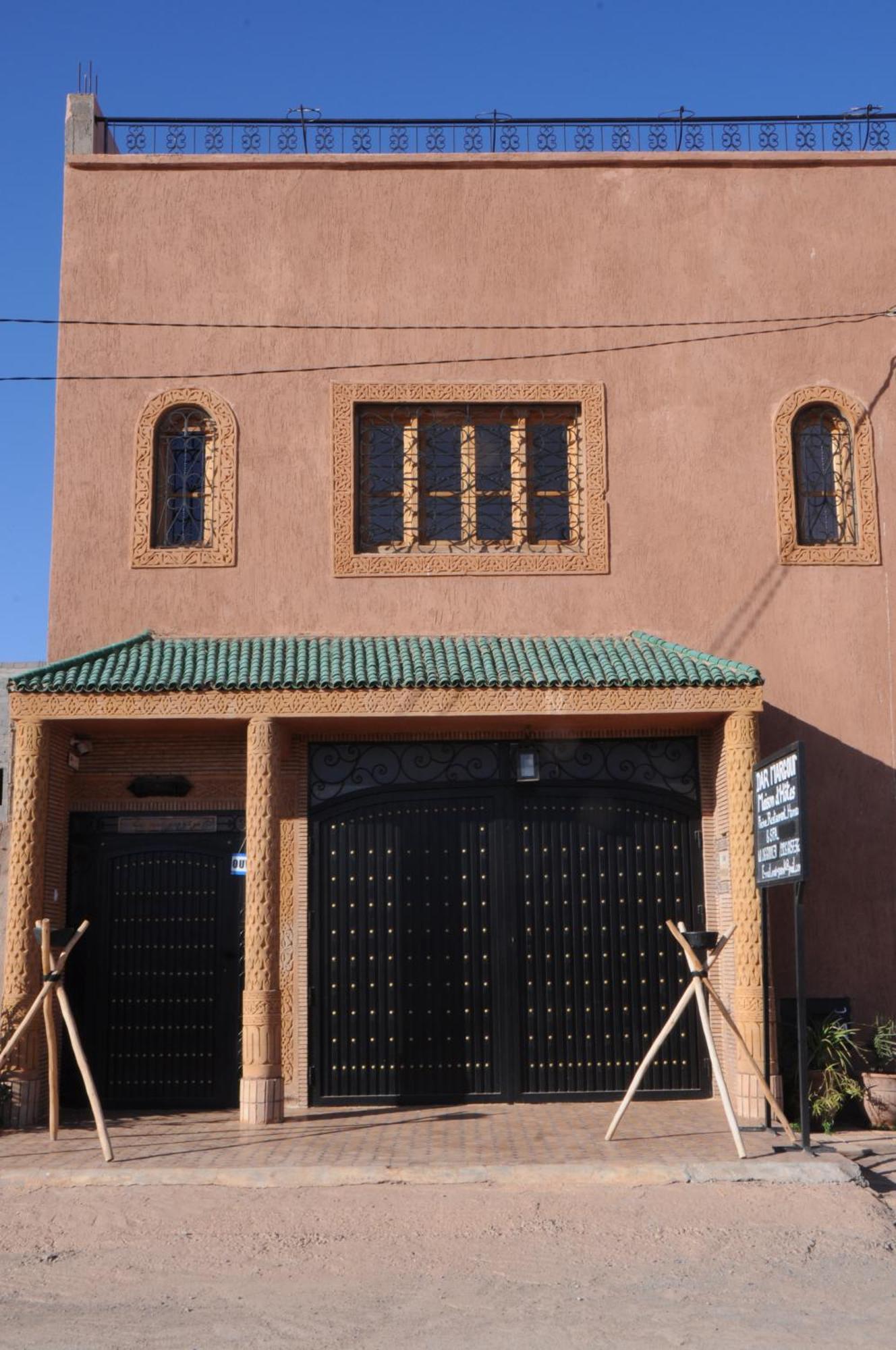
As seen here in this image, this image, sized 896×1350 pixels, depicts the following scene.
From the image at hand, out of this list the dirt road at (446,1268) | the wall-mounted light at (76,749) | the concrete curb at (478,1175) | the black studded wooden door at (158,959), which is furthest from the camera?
the wall-mounted light at (76,749)

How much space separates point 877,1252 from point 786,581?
6538 millimetres

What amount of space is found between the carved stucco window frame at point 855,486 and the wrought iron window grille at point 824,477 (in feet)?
0.21

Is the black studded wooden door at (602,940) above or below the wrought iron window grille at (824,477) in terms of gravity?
below

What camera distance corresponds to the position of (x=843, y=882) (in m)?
12.9

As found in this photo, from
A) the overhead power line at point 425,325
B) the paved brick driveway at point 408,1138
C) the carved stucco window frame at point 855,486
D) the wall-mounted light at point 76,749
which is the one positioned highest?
the overhead power line at point 425,325

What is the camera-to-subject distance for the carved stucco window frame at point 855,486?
13.4 m

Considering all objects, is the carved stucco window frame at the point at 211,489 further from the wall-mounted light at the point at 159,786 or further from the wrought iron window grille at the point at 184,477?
the wall-mounted light at the point at 159,786

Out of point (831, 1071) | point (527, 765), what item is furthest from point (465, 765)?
point (831, 1071)

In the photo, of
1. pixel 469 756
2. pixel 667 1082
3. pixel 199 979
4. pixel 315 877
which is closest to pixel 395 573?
pixel 469 756

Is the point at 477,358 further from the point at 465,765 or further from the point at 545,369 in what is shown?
the point at 465,765

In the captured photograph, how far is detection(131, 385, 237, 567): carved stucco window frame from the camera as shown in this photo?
43.5 feet

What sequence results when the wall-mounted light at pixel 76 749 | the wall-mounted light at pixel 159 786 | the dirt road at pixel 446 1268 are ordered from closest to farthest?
the dirt road at pixel 446 1268
the wall-mounted light at pixel 76 749
the wall-mounted light at pixel 159 786

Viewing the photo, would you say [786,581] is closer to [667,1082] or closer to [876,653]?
[876,653]

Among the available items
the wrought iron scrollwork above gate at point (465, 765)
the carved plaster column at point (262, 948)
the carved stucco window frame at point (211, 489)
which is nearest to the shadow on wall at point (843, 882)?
the wrought iron scrollwork above gate at point (465, 765)
